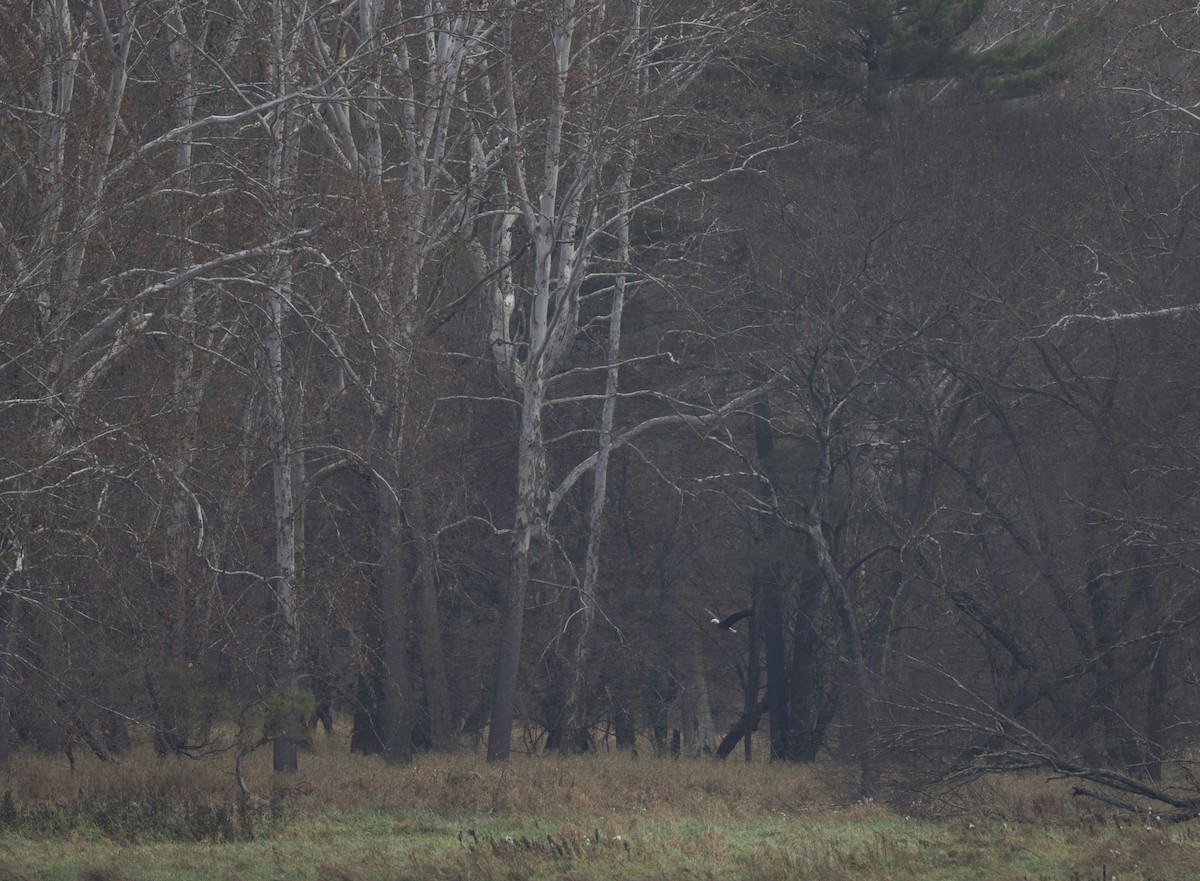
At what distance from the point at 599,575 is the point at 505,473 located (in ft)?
10.2

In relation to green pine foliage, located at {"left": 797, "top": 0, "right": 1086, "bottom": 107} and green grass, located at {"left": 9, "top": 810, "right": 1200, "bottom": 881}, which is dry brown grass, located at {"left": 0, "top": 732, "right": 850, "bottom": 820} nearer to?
green grass, located at {"left": 9, "top": 810, "right": 1200, "bottom": 881}

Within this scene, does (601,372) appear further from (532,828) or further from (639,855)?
(639,855)

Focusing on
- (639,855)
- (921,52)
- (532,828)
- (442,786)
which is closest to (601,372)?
(921,52)

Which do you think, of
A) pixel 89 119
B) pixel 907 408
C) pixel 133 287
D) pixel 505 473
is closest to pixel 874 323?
pixel 907 408

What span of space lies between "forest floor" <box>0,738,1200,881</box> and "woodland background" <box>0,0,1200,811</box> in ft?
2.40

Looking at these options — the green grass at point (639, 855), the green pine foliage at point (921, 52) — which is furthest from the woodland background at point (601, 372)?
the green grass at point (639, 855)

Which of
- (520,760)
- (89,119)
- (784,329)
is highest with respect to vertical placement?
(89,119)

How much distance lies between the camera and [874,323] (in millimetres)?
23000

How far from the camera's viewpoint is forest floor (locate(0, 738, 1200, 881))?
1065 centimetres

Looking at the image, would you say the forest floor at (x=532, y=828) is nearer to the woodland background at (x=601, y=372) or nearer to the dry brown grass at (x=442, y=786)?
the dry brown grass at (x=442, y=786)

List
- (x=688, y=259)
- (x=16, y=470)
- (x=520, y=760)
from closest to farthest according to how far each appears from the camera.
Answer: (x=16, y=470), (x=520, y=760), (x=688, y=259)

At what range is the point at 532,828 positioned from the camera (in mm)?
13594

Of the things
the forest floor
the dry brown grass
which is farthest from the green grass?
the dry brown grass

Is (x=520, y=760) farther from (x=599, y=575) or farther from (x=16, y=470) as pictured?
(x=16, y=470)
